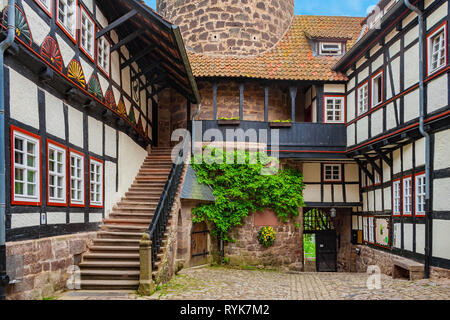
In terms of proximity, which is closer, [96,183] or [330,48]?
[96,183]

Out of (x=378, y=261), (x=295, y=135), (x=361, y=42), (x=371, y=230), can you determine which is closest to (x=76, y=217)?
(x=295, y=135)

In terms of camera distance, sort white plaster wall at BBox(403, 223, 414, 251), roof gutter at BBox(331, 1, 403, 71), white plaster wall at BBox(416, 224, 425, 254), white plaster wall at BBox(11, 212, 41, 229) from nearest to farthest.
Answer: white plaster wall at BBox(11, 212, 41, 229) < white plaster wall at BBox(416, 224, 425, 254) < roof gutter at BBox(331, 1, 403, 71) < white plaster wall at BBox(403, 223, 414, 251)

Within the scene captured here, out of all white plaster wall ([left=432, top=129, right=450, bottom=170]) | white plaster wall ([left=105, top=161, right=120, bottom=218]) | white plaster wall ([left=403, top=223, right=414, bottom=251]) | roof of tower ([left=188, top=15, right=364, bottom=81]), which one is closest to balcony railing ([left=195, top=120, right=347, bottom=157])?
roof of tower ([left=188, top=15, right=364, bottom=81])

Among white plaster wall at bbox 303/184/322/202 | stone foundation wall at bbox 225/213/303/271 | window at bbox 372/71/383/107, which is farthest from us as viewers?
white plaster wall at bbox 303/184/322/202

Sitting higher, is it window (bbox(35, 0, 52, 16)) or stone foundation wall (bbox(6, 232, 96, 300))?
window (bbox(35, 0, 52, 16))

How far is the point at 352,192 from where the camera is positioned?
52.1 ft

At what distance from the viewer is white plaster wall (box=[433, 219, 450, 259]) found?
908 cm

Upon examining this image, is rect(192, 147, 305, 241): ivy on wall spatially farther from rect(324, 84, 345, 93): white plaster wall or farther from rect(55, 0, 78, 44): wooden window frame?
rect(55, 0, 78, 44): wooden window frame

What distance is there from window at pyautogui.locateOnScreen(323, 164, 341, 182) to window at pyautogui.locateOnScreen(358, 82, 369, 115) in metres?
2.84

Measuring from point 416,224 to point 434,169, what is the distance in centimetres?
172

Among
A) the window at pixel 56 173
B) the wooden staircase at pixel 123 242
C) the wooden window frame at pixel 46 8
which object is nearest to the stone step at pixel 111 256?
the wooden staircase at pixel 123 242

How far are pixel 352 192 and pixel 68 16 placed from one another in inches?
460

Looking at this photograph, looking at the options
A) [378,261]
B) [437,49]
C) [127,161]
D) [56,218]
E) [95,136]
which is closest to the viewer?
[56,218]

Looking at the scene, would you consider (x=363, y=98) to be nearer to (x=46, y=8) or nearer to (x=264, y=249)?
(x=264, y=249)
